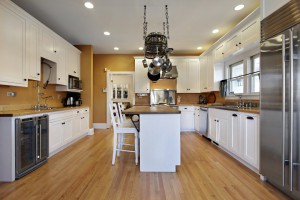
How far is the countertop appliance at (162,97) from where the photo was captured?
18.5 ft

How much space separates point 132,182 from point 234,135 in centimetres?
192

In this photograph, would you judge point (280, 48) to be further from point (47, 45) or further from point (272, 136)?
point (47, 45)

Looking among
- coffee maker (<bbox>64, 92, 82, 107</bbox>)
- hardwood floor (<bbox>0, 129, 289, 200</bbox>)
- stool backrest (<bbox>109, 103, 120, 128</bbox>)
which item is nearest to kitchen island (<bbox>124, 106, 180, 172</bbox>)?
hardwood floor (<bbox>0, 129, 289, 200</bbox>)

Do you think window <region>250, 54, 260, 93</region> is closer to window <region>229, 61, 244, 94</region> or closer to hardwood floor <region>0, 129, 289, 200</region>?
window <region>229, 61, 244, 94</region>

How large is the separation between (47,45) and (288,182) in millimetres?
4451

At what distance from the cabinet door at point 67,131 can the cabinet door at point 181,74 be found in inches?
139

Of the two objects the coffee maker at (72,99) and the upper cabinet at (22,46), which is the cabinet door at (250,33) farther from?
the coffee maker at (72,99)

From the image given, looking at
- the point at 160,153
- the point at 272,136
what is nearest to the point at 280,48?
the point at 272,136

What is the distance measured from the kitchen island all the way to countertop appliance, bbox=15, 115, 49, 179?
1.44m

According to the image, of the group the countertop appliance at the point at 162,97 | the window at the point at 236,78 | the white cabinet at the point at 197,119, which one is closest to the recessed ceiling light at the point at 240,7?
the window at the point at 236,78

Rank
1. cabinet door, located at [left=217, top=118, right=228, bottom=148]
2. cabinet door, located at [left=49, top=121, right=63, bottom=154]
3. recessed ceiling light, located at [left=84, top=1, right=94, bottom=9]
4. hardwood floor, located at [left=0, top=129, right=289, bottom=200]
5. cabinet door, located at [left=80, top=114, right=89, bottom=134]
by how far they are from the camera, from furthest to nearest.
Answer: cabinet door, located at [left=80, top=114, right=89, bottom=134], cabinet door, located at [left=217, top=118, right=228, bottom=148], cabinet door, located at [left=49, top=121, right=63, bottom=154], recessed ceiling light, located at [left=84, top=1, right=94, bottom=9], hardwood floor, located at [left=0, top=129, right=289, bottom=200]

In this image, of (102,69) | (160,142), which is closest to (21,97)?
(160,142)

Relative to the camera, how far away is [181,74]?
5523 mm

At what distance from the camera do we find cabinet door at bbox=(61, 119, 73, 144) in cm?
338
